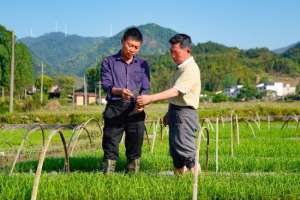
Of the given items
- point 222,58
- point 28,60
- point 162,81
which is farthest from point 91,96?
point 222,58

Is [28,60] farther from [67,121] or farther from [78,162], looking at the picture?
[78,162]

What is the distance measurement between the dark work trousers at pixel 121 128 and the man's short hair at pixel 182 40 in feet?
2.64

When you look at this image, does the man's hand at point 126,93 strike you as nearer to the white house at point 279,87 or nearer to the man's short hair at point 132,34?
the man's short hair at point 132,34

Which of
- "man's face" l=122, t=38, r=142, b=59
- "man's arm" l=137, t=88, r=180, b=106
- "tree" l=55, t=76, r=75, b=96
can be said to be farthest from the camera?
"tree" l=55, t=76, r=75, b=96

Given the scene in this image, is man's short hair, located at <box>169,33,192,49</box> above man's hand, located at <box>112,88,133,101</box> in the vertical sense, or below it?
above

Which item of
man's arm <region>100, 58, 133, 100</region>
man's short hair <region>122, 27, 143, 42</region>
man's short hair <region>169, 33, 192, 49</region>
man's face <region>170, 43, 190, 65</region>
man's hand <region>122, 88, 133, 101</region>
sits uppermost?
man's short hair <region>122, 27, 143, 42</region>

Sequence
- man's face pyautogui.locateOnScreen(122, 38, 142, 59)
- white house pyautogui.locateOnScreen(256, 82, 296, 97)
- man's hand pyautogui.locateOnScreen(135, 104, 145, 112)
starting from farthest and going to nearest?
white house pyautogui.locateOnScreen(256, 82, 296, 97) < man's face pyautogui.locateOnScreen(122, 38, 142, 59) < man's hand pyautogui.locateOnScreen(135, 104, 145, 112)

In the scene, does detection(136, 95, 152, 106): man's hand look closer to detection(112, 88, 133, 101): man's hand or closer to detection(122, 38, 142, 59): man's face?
detection(112, 88, 133, 101): man's hand

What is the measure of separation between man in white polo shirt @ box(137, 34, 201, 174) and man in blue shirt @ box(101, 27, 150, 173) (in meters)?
0.41

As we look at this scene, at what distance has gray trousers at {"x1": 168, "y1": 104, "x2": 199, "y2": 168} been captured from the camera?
17.2 ft

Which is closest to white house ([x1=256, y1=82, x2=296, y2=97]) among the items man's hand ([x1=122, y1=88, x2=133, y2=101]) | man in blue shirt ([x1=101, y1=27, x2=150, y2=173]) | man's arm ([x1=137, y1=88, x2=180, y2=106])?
man in blue shirt ([x1=101, y1=27, x2=150, y2=173])

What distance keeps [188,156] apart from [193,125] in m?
0.32

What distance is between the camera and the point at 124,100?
18.0 ft

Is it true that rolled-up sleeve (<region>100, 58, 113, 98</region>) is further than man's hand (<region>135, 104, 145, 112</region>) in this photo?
Yes
